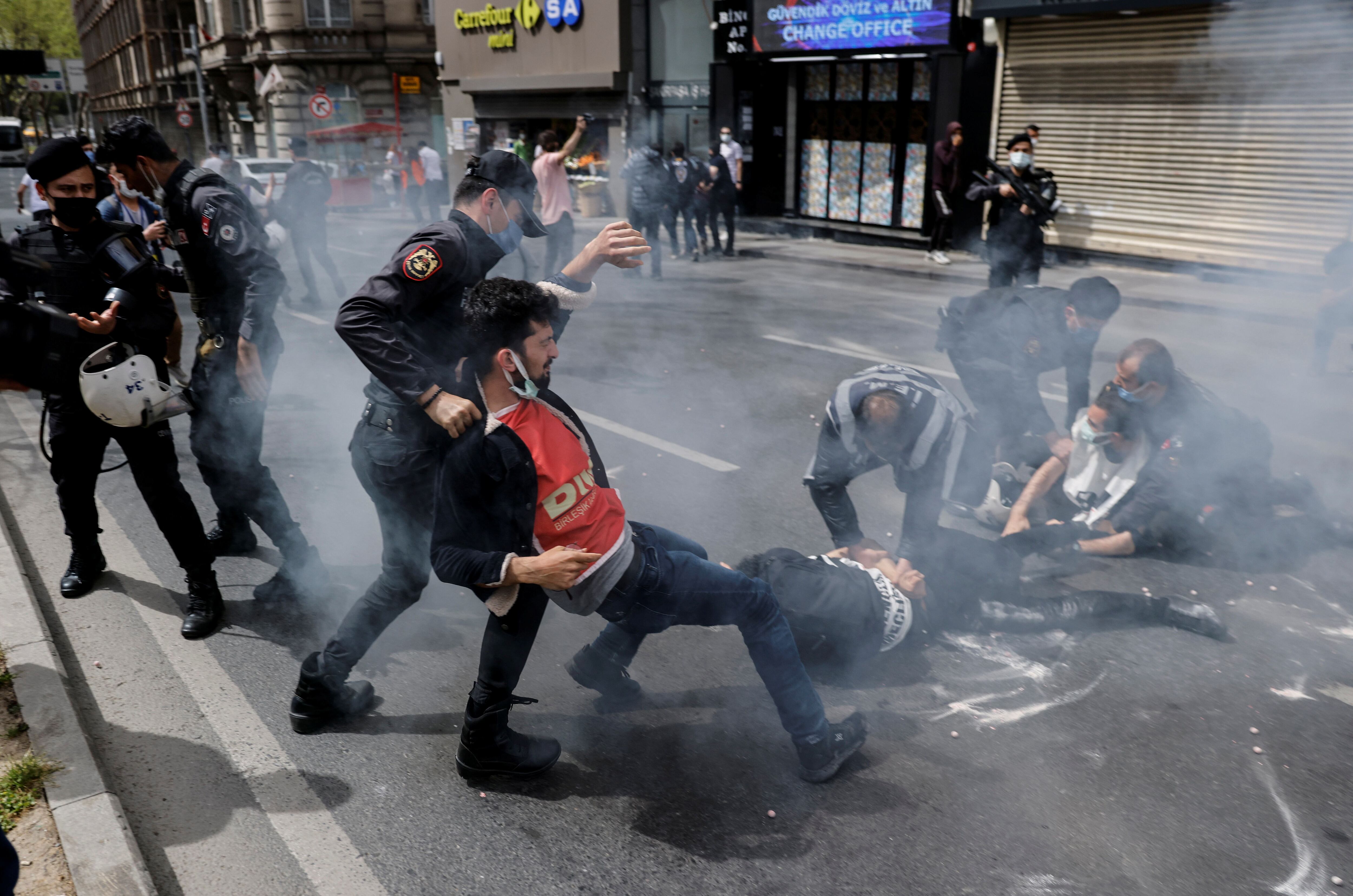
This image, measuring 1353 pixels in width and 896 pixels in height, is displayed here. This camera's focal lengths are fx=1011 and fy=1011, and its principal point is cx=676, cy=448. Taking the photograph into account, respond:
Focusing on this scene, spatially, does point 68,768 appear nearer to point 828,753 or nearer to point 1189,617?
point 828,753

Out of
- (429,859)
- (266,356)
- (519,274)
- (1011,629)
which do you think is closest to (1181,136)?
(519,274)

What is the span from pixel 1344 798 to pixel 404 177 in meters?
19.9

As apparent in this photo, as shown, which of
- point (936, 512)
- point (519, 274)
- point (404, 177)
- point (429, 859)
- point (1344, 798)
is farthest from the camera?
point (404, 177)

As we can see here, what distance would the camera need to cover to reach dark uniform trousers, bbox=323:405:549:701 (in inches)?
112

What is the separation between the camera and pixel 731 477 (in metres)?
5.09

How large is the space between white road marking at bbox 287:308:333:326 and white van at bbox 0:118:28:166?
24.6 m

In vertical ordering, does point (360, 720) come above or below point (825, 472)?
below

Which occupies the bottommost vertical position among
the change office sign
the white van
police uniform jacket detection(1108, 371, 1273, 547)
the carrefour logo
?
police uniform jacket detection(1108, 371, 1273, 547)

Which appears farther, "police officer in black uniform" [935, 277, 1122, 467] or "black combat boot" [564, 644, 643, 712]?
"police officer in black uniform" [935, 277, 1122, 467]

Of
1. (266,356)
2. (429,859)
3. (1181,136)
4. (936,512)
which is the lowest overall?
(429,859)

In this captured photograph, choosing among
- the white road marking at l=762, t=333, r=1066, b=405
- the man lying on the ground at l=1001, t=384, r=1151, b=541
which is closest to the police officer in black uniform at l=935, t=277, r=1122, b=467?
the man lying on the ground at l=1001, t=384, r=1151, b=541

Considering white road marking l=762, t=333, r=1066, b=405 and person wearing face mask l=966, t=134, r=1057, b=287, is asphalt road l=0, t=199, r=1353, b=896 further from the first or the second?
person wearing face mask l=966, t=134, r=1057, b=287

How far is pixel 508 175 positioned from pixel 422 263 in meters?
0.41

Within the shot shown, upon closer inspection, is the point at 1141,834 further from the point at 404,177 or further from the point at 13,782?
the point at 404,177
